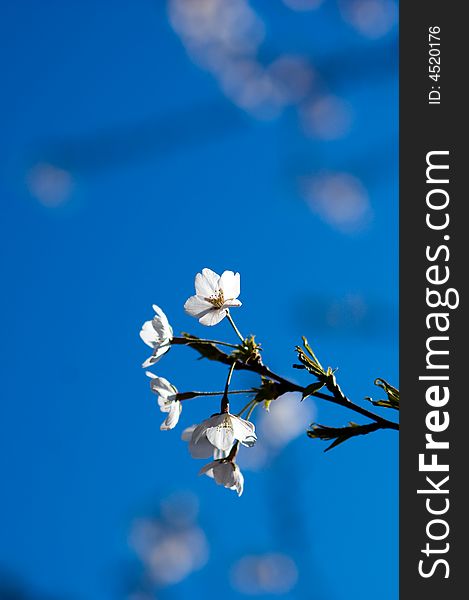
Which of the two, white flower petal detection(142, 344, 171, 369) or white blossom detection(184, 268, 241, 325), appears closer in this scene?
white flower petal detection(142, 344, 171, 369)

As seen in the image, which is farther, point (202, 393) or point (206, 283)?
point (206, 283)

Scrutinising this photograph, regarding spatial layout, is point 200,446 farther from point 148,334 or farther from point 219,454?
point 148,334

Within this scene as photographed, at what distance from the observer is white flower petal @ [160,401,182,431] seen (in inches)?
51.4

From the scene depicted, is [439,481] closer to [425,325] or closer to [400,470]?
Result: [400,470]

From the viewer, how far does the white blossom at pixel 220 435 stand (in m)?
1.34

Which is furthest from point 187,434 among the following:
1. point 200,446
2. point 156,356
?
point 156,356

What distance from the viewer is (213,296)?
1.48 meters

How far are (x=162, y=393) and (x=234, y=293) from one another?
29 centimetres

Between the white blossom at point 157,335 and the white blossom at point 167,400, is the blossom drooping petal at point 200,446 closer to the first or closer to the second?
the white blossom at point 167,400

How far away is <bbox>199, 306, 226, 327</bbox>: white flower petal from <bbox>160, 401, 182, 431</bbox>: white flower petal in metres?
0.17

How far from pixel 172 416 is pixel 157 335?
16 cm

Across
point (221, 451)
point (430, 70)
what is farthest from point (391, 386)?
point (430, 70)

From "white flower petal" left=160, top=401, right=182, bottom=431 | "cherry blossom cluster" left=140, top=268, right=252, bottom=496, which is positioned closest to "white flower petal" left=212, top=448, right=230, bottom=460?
"cherry blossom cluster" left=140, top=268, right=252, bottom=496

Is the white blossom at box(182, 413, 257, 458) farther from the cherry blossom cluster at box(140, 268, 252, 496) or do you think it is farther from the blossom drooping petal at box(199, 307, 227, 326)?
the blossom drooping petal at box(199, 307, 227, 326)
